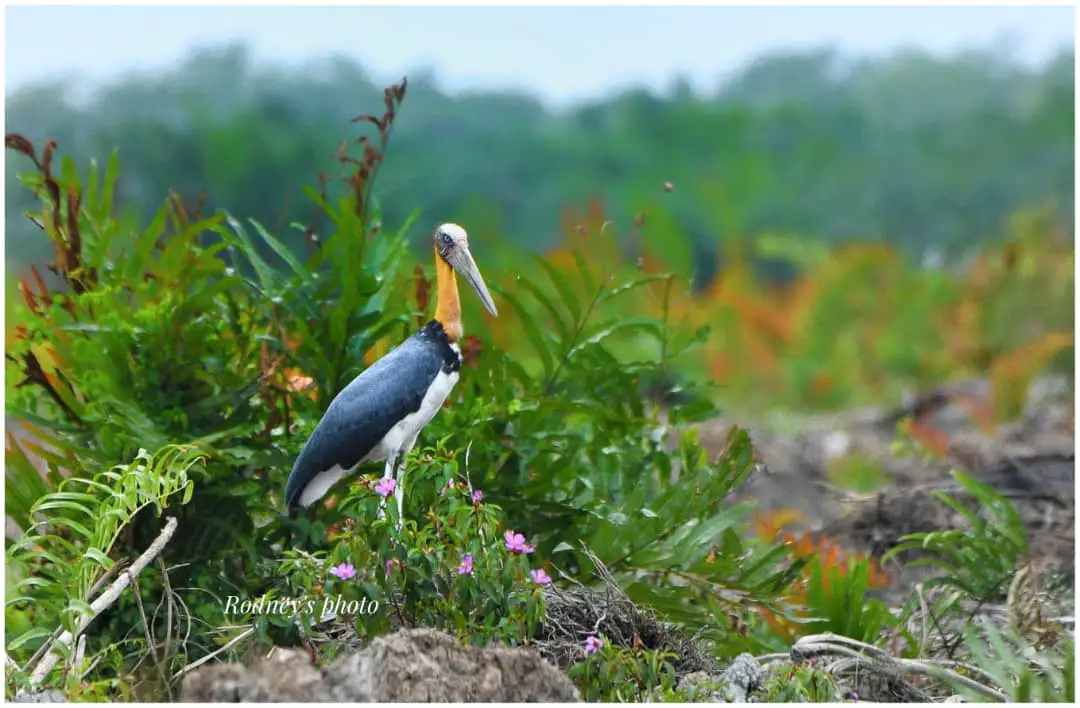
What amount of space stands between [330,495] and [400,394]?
541 mm

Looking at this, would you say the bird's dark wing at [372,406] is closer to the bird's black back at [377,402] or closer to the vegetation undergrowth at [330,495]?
the bird's black back at [377,402]

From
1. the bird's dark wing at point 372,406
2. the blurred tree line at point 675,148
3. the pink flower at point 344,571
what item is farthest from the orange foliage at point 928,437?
the pink flower at point 344,571

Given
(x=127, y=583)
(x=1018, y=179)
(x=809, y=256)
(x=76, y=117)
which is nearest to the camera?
(x=127, y=583)

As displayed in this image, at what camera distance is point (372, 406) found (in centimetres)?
312

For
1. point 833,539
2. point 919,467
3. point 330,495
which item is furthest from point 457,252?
point 919,467

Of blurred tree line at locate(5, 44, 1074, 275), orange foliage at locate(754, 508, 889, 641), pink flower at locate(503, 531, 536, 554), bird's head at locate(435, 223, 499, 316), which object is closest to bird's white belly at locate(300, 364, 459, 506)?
bird's head at locate(435, 223, 499, 316)

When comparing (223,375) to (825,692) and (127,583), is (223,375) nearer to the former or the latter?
(127,583)

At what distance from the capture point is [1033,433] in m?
7.43

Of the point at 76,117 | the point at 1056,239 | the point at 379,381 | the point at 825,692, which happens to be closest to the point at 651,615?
the point at 825,692

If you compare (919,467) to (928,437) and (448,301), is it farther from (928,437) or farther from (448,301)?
(448,301)

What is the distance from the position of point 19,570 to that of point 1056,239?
883 cm

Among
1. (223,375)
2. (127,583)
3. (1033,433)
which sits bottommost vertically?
(1033,433)

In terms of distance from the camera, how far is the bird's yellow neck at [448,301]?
316 centimetres

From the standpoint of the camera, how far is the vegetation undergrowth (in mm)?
3121
